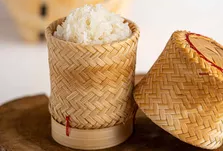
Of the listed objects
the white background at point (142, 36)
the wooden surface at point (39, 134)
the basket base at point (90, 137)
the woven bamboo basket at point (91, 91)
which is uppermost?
the woven bamboo basket at point (91, 91)

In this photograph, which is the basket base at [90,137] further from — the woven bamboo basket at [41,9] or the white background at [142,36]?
the woven bamboo basket at [41,9]

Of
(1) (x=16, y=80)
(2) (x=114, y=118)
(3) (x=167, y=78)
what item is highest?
(3) (x=167, y=78)

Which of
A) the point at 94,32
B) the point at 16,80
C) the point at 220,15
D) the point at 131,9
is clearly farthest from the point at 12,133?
the point at 220,15

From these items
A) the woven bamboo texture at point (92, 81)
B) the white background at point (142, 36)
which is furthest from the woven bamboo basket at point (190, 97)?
the white background at point (142, 36)

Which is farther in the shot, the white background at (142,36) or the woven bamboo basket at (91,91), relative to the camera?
the white background at (142,36)

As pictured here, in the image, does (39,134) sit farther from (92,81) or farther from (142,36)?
(142,36)

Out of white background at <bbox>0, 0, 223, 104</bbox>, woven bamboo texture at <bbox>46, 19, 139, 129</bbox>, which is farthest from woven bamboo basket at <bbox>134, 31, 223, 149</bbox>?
white background at <bbox>0, 0, 223, 104</bbox>

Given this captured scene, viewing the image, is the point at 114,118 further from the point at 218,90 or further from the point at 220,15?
the point at 220,15
